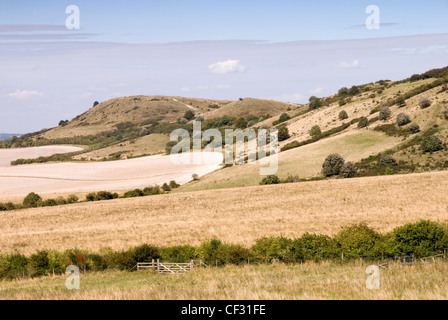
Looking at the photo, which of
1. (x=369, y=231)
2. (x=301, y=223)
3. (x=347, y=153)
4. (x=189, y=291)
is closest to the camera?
(x=189, y=291)

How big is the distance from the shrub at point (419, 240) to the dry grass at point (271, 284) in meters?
3.51

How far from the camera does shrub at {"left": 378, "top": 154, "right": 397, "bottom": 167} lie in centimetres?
9281

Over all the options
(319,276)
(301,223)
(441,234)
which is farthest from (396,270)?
(301,223)

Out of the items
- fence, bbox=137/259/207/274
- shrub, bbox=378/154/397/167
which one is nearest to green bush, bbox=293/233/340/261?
fence, bbox=137/259/207/274

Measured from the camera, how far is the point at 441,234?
123 feet

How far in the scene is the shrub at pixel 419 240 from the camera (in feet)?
120

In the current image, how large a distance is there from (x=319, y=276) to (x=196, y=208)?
3966cm

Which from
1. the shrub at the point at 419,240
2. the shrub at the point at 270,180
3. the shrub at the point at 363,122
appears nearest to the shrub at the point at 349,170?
the shrub at the point at 270,180

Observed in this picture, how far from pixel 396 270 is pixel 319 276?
14.4 ft

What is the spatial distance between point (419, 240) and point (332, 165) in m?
59.6
